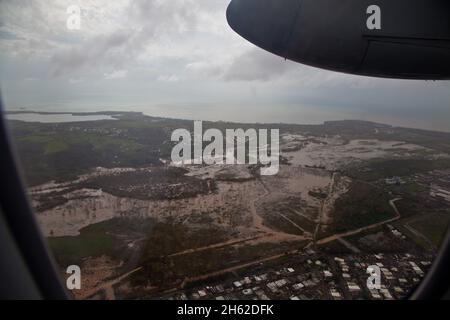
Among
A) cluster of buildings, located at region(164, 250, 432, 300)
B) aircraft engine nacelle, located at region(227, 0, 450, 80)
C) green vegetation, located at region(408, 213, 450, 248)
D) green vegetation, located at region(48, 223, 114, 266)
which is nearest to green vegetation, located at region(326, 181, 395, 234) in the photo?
green vegetation, located at region(408, 213, 450, 248)

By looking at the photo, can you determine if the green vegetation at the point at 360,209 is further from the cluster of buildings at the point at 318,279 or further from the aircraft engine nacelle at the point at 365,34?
the aircraft engine nacelle at the point at 365,34

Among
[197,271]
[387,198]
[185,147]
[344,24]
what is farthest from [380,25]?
[185,147]

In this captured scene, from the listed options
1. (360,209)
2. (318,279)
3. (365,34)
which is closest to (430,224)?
(360,209)

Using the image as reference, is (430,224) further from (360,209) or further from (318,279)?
(318,279)

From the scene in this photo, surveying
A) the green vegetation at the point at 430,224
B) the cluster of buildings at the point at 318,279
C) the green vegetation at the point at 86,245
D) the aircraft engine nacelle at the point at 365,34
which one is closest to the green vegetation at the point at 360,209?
the green vegetation at the point at 430,224

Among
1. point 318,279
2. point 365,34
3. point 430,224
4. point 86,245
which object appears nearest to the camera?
point 365,34
